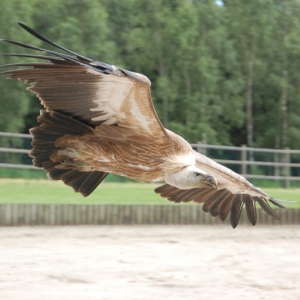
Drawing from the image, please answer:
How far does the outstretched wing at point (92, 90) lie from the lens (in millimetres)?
4336

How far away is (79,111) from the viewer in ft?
15.8

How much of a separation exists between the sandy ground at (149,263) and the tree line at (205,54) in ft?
37.7

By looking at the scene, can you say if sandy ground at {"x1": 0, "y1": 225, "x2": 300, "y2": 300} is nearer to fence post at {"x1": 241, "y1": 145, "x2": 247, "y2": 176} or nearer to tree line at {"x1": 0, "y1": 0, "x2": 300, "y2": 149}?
fence post at {"x1": 241, "y1": 145, "x2": 247, "y2": 176}

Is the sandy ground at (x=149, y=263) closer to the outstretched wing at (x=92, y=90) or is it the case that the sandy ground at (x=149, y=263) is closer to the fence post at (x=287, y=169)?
the outstretched wing at (x=92, y=90)

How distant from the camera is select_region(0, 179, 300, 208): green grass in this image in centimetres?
1070

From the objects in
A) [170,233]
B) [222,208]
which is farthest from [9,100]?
[222,208]

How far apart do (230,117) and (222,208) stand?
17.7 m

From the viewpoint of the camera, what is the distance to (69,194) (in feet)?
38.0

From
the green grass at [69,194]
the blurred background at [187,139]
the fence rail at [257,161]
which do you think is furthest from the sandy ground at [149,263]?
the fence rail at [257,161]

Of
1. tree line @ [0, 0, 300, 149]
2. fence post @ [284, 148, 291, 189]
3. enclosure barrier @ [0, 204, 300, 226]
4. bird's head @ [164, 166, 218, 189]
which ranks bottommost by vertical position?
enclosure barrier @ [0, 204, 300, 226]

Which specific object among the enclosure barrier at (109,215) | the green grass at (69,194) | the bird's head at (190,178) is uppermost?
the bird's head at (190,178)

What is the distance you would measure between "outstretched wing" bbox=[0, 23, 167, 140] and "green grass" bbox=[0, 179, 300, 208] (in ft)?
18.6

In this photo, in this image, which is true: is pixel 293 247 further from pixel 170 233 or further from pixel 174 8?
pixel 174 8

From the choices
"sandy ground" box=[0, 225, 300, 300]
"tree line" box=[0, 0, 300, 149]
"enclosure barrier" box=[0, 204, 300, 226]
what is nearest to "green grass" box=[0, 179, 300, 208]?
"enclosure barrier" box=[0, 204, 300, 226]
